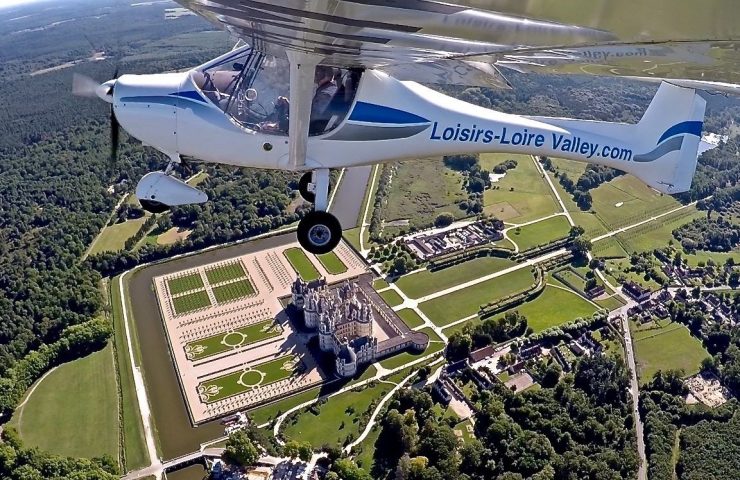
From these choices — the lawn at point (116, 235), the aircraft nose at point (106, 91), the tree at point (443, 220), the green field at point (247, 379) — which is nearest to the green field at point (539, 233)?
the tree at point (443, 220)

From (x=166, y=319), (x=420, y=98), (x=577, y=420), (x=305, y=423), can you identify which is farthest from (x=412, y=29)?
(x=166, y=319)

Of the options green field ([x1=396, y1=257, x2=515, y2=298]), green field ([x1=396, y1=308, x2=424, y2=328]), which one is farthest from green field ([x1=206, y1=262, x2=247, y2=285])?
green field ([x1=396, y1=308, x2=424, y2=328])

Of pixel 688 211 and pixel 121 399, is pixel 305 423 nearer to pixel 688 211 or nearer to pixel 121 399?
pixel 121 399

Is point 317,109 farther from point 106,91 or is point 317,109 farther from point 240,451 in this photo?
point 240,451

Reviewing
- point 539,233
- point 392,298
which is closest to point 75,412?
point 392,298

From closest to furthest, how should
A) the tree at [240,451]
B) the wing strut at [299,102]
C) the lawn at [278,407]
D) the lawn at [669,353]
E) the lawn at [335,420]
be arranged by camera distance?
1. the wing strut at [299,102]
2. the tree at [240,451]
3. the lawn at [335,420]
4. the lawn at [278,407]
5. the lawn at [669,353]

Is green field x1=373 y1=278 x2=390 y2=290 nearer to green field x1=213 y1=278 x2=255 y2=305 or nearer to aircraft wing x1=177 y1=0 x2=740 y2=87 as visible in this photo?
green field x1=213 y1=278 x2=255 y2=305

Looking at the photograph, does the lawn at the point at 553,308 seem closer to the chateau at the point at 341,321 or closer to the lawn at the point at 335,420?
the chateau at the point at 341,321
